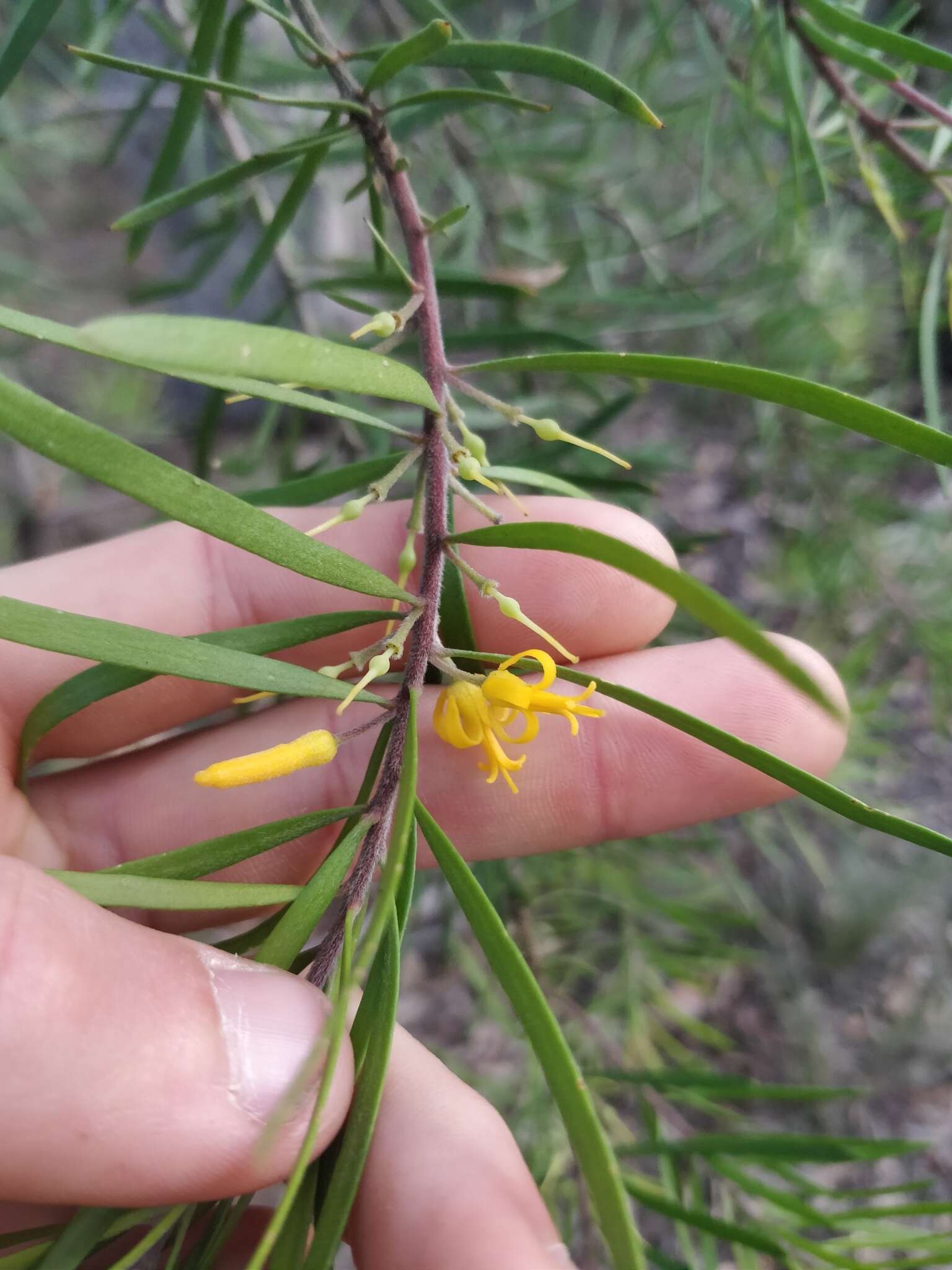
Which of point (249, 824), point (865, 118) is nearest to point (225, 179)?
point (865, 118)

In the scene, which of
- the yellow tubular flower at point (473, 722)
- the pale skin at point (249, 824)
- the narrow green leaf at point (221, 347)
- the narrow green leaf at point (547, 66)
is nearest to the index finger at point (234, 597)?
the pale skin at point (249, 824)

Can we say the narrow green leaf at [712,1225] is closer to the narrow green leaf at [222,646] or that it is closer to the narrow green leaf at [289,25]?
the narrow green leaf at [222,646]

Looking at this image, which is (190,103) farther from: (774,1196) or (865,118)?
(774,1196)

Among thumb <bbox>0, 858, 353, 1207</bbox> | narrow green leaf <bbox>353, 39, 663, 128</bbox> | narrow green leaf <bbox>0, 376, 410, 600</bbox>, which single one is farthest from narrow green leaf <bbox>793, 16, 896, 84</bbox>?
thumb <bbox>0, 858, 353, 1207</bbox>

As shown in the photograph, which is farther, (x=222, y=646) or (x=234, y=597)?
(x=234, y=597)

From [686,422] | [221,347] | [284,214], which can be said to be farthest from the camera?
[686,422]

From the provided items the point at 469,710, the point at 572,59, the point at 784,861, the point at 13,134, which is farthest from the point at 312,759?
the point at 784,861

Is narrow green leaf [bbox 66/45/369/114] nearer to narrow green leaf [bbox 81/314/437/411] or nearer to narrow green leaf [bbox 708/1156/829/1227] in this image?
narrow green leaf [bbox 81/314/437/411]
